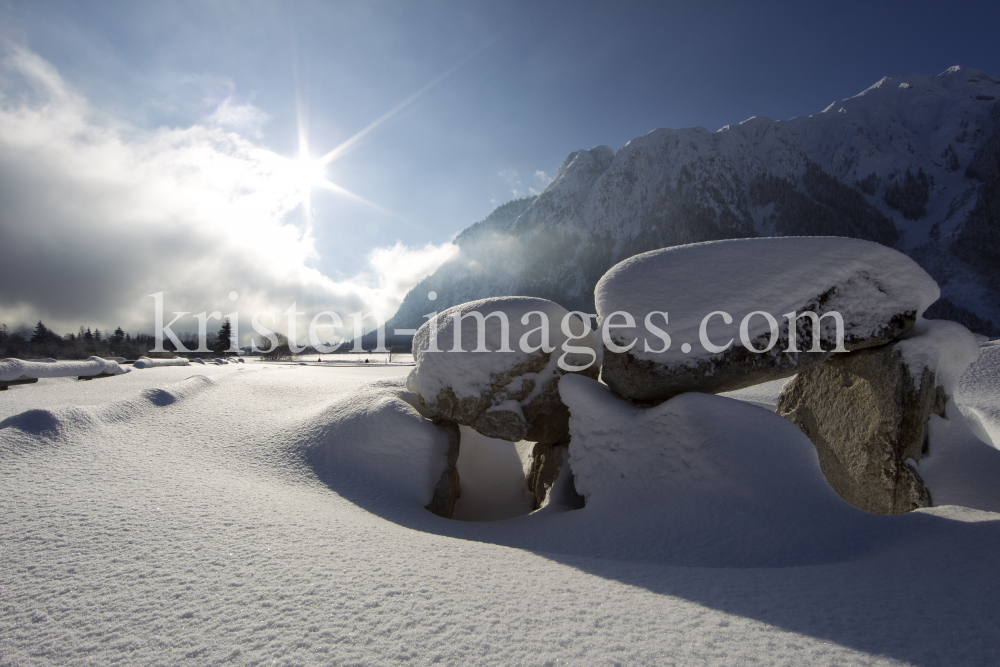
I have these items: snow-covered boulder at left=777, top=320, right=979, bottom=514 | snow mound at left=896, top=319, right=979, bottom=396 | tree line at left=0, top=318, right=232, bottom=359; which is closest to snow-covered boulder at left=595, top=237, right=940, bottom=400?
snow mound at left=896, top=319, right=979, bottom=396

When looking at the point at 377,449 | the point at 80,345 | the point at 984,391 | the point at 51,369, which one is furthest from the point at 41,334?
the point at 984,391

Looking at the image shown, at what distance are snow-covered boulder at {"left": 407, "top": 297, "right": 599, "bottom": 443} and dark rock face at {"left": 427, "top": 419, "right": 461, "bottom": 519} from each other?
458 mm

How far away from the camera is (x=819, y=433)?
18.8 feet

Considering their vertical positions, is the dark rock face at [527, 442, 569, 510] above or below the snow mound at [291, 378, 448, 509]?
below

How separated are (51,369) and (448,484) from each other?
16507 mm

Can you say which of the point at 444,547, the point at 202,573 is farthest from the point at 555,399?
the point at 202,573

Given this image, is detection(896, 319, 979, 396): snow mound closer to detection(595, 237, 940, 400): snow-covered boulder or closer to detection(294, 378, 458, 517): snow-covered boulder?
detection(595, 237, 940, 400): snow-covered boulder

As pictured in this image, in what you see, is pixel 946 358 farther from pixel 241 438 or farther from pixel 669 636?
pixel 241 438

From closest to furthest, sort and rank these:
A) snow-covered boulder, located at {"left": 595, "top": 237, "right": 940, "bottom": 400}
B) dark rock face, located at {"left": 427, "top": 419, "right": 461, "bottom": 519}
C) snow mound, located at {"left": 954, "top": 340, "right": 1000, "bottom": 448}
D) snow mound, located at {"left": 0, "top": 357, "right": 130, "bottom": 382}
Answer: snow-covered boulder, located at {"left": 595, "top": 237, "right": 940, "bottom": 400}, dark rock face, located at {"left": 427, "top": 419, "right": 461, "bottom": 519}, snow mound, located at {"left": 954, "top": 340, "right": 1000, "bottom": 448}, snow mound, located at {"left": 0, "top": 357, "right": 130, "bottom": 382}

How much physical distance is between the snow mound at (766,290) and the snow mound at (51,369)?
1686 centimetres

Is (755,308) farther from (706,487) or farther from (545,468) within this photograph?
(545,468)

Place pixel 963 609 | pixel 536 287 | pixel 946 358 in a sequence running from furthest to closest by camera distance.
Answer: pixel 536 287 < pixel 946 358 < pixel 963 609

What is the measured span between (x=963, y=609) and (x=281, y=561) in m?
4.03

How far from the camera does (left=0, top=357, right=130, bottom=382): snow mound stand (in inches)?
434
